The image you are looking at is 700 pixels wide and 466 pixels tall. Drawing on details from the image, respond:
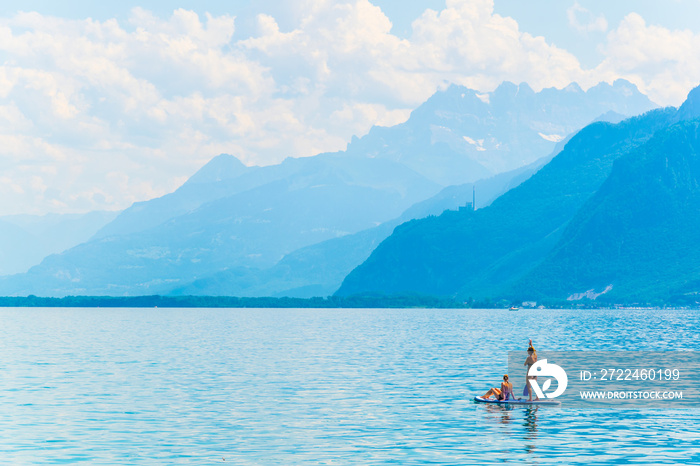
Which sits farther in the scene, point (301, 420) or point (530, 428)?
point (301, 420)

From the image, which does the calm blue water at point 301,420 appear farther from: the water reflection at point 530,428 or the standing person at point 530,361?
the standing person at point 530,361

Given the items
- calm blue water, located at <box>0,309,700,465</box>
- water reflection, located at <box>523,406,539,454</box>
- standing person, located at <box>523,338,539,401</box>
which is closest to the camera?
calm blue water, located at <box>0,309,700,465</box>

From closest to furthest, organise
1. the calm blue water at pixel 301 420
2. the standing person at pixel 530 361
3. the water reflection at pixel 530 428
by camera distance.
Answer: the calm blue water at pixel 301 420 → the water reflection at pixel 530 428 → the standing person at pixel 530 361

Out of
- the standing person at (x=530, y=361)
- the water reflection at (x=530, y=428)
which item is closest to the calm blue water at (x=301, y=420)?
the water reflection at (x=530, y=428)

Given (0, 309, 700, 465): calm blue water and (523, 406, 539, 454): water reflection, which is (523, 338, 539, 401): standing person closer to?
→ (523, 406, 539, 454): water reflection

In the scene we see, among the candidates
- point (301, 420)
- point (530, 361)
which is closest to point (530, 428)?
point (530, 361)

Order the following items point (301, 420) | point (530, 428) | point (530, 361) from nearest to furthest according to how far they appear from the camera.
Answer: point (530, 428)
point (301, 420)
point (530, 361)

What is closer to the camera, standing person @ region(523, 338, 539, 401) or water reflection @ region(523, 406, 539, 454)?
water reflection @ region(523, 406, 539, 454)

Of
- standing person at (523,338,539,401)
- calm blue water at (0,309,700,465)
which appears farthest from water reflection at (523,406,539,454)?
standing person at (523,338,539,401)

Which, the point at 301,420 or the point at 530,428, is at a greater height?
the point at 530,428

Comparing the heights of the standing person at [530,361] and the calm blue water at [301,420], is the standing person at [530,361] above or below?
above

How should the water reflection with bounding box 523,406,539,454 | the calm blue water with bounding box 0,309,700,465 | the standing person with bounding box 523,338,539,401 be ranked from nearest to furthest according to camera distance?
the calm blue water with bounding box 0,309,700,465 < the water reflection with bounding box 523,406,539,454 < the standing person with bounding box 523,338,539,401

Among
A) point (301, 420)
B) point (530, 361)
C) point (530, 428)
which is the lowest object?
point (301, 420)

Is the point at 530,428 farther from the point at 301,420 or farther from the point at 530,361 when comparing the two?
the point at 301,420
